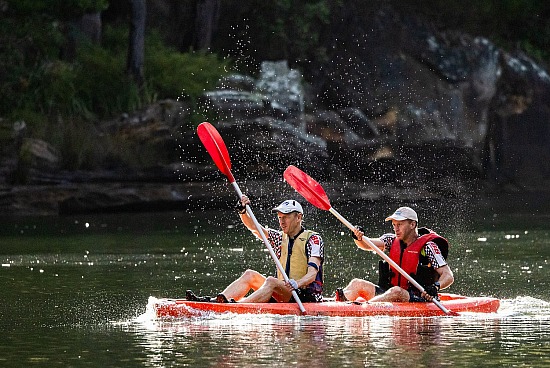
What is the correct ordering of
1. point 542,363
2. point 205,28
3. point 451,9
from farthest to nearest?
1. point 451,9
2. point 205,28
3. point 542,363

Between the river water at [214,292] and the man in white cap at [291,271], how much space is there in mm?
417

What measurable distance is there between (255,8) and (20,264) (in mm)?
21066

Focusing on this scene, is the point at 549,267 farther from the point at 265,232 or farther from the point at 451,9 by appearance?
the point at 451,9

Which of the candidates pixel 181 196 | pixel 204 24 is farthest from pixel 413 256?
pixel 204 24

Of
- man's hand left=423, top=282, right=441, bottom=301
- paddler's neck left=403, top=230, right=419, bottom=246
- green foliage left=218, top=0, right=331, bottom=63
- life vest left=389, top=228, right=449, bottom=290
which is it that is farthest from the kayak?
green foliage left=218, top=0, right=331, bottom=63

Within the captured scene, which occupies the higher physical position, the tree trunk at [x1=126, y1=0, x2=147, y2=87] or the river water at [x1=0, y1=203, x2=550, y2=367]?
the tree trunk at [x1=126, y1=0, x2=147, y2=87]

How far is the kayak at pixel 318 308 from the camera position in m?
14.7

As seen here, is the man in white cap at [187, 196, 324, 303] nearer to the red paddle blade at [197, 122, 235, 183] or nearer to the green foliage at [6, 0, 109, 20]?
the red paddle blade at [197, 122, 235, 183]

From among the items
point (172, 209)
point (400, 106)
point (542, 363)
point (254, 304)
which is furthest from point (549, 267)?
point (400, 106)

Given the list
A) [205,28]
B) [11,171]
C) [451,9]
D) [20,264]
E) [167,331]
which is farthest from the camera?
[451,9]

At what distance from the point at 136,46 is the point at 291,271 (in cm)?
2176

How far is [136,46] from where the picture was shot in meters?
36.3

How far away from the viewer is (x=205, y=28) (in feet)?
130

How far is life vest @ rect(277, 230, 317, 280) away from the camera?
15.2 m
